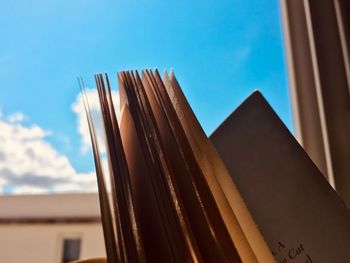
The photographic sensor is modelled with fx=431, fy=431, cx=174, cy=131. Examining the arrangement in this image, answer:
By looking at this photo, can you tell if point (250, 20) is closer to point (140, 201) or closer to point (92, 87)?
point (92, 87)

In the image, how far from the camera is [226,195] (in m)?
0.44

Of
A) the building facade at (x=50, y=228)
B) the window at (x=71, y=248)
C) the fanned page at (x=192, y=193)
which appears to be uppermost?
the building facade at (x=50, y=228)

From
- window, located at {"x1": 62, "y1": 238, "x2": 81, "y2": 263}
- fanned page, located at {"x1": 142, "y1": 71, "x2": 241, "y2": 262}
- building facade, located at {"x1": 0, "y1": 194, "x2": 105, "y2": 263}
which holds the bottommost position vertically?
fanned page, located at {"x1": 142, "y1": 71, "x2": 241, "y2": 262}

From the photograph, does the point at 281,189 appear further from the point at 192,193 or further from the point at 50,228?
the point at 50,228

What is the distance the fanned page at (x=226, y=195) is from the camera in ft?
1.33

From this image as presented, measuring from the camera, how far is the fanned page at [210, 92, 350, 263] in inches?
19.2

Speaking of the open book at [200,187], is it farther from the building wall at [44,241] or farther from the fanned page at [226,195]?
the building wall at [44,241]

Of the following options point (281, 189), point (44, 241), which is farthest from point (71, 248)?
point (281, 189)

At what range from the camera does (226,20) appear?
33.4 inches

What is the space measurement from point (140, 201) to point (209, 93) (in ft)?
1.42

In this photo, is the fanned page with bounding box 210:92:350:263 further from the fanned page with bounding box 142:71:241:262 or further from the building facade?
the building facade

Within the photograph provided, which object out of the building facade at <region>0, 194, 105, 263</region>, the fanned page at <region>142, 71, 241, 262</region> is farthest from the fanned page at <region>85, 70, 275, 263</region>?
the building facade at <region>0, 194, 105, 263</region>

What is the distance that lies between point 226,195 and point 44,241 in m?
0.45

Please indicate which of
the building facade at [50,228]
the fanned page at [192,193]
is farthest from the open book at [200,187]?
the building facade at [50,228]
